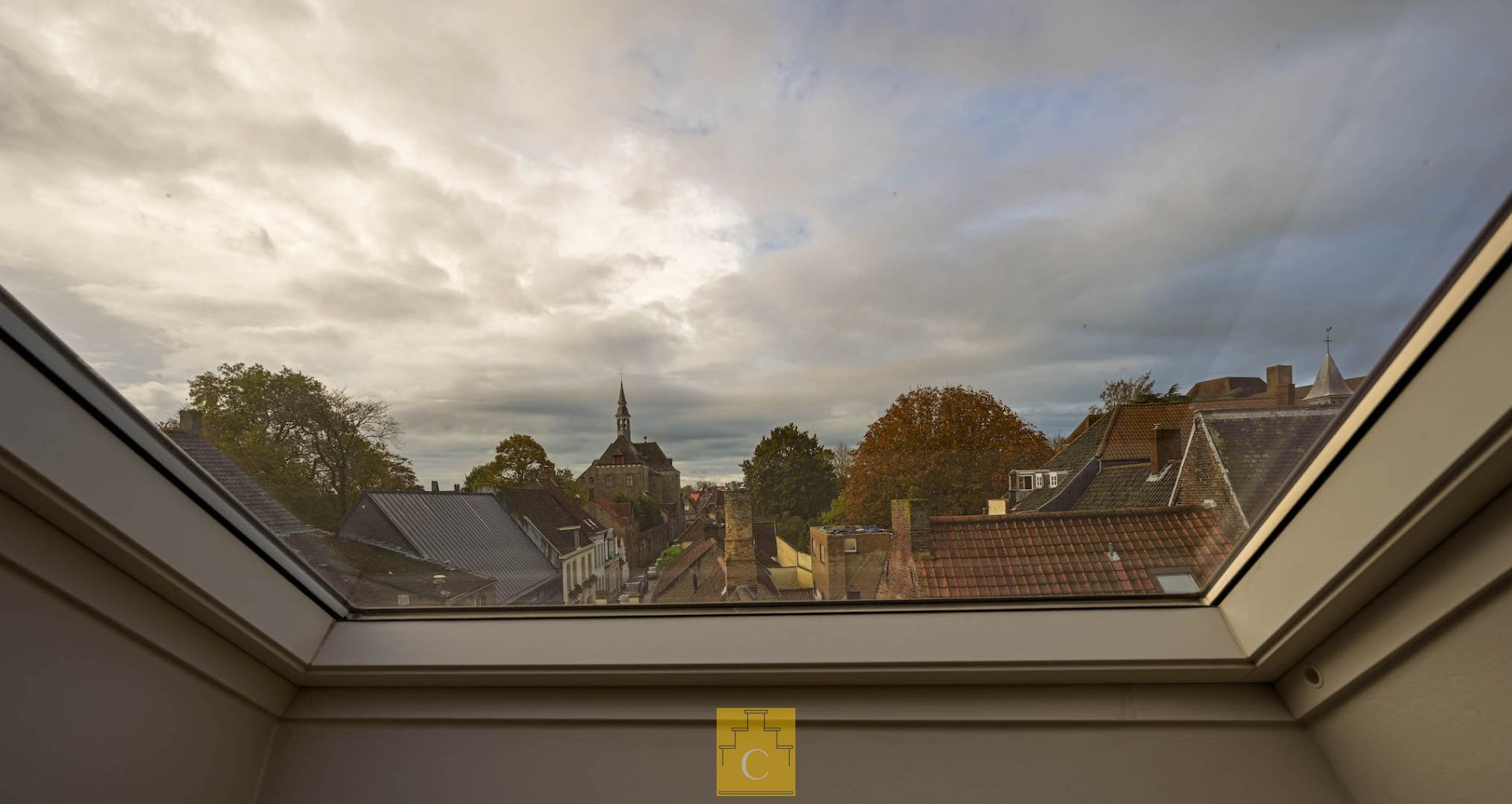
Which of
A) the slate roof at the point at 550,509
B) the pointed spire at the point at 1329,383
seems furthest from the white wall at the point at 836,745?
the pointed spire at the point at 1329,383

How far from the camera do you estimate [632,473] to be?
1.03 metres

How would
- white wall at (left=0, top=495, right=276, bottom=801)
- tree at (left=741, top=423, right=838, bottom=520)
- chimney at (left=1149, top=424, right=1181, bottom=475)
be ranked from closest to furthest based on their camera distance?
white wall at (left=0, top=495, right=276, bottom=801)
chimney at (left=1149, top=424, right=1181, bottom=475)
tree at (left=741, top=423, right=838, bottom=520)

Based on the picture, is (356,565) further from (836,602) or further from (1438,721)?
(1438,721)

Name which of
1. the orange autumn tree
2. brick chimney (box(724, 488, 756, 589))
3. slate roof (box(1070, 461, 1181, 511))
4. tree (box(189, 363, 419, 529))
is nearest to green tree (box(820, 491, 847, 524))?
the orange autumn tree

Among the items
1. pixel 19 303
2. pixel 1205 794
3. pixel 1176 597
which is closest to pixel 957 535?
pixel 1176 597

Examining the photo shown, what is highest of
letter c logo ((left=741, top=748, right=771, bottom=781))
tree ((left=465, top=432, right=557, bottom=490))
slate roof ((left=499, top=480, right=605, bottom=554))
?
tree ((left=465, top=432, right=557, bottom=490))

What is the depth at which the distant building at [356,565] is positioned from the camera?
95cm

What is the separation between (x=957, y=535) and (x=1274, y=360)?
0.48 metres

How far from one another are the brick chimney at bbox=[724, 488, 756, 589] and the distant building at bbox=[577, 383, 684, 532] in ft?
0.28

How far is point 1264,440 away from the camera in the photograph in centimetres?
82

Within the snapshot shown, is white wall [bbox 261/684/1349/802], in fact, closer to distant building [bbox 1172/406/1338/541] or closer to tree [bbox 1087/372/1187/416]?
distant building [bbox 1172/406/1338/541]

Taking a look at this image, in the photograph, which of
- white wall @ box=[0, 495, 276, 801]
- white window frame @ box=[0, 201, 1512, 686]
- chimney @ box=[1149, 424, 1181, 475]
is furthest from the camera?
chimney @ box=[1149, 424, 1181, 475]

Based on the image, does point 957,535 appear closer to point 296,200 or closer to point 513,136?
point 513,136

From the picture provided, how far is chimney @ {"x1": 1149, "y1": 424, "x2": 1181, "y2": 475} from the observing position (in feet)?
2.84
